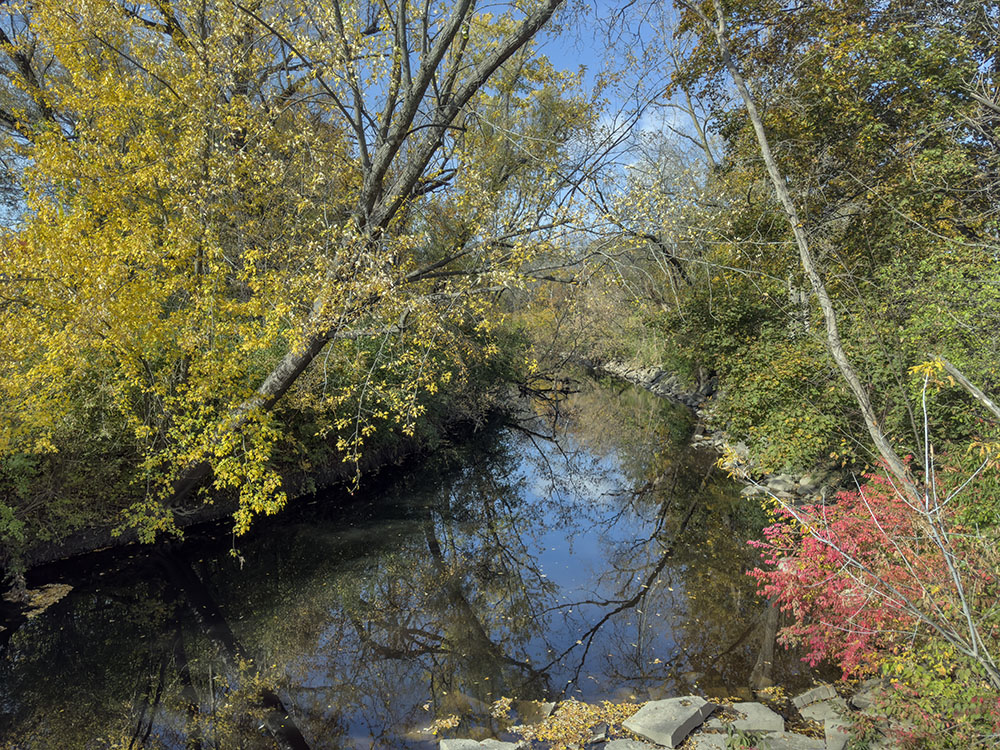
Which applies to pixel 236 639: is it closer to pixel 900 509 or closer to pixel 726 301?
pixel 900 509

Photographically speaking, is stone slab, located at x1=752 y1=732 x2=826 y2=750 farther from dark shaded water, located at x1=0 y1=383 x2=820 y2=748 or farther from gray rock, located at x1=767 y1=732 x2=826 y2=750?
dark shaded water, located at x1=0 y1=383 x2=820 y2=748

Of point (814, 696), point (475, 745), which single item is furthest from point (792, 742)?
point (475, 745)

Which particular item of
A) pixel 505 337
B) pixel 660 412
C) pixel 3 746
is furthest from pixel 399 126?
pixel 660 412

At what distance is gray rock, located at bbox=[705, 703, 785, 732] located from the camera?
5.05 metres

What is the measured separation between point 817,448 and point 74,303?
11.4 meters

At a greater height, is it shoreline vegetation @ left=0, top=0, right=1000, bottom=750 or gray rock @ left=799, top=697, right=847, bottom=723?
shoreline vegetation @ left=0, top=0, right=1000, bottom=750

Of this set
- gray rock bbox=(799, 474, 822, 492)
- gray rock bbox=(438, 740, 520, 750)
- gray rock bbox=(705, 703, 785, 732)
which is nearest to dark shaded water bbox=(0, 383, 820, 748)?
gray rock bbox=(438, 740, 520, 750)

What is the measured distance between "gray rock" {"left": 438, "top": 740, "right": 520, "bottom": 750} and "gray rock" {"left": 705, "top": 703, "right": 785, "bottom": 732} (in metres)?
1.78

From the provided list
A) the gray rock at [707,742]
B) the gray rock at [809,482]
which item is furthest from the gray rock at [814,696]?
the gray rock at [809,482]

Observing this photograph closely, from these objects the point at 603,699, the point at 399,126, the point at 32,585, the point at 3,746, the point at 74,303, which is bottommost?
the point at 603,699

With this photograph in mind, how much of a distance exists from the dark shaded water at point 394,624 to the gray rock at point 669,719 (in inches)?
27.3

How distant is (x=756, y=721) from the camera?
5.16 metres

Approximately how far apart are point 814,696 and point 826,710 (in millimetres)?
247

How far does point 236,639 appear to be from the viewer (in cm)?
735
